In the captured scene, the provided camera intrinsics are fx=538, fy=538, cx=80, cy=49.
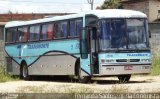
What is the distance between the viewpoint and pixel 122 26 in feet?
73.2

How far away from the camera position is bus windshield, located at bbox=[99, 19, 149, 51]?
72.0 feet

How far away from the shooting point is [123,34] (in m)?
22.2

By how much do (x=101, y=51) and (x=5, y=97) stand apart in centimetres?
781

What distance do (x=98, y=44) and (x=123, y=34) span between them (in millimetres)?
1119

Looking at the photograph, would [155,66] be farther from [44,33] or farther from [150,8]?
[150,8]

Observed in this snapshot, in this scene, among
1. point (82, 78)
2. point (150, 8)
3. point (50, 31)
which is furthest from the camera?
point (150, 8)

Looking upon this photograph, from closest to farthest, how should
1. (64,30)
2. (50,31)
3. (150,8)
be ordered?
1. (64,30)
2. (50,31)
3. (150,8)

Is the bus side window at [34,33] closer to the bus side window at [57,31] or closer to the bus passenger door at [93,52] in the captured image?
the bus side window at [57,31]

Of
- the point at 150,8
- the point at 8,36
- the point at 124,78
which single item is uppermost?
the point at 8,36

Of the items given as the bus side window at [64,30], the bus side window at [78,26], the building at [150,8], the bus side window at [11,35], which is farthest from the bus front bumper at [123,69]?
the building at [150,8]

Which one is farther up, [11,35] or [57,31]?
[57,31]

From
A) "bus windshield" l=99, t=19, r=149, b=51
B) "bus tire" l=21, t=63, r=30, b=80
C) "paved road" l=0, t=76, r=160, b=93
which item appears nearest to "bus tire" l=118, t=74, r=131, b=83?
"paved road" l=0, t=76, r=160, b=93

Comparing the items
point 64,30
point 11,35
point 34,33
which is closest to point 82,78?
point 64,30

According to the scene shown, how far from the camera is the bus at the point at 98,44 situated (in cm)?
2195
